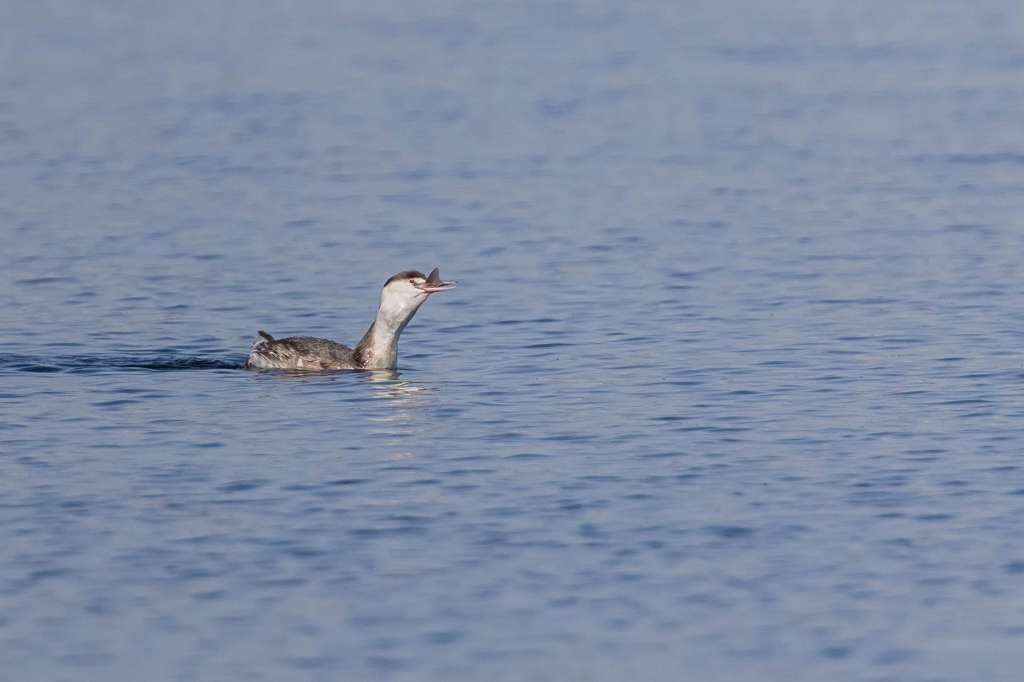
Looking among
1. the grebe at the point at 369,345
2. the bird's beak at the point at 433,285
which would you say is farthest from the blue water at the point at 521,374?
the bird's beak at the point at 433,285

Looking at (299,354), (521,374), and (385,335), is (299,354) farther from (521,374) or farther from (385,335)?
(521,374)

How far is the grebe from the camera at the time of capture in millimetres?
20938

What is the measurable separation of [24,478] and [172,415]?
2636mm

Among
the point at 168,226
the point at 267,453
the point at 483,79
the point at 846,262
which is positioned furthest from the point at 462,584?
the point at 483,79

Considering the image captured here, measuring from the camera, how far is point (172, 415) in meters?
19.0

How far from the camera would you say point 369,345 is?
70.0 feet

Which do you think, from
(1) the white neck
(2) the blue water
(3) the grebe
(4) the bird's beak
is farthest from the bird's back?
(4) the bird's beak

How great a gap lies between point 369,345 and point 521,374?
178 cm

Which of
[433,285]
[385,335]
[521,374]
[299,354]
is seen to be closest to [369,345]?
[385,335]

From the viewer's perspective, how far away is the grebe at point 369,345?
68.7ft

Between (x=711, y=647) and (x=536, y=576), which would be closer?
(x=711, y=647)

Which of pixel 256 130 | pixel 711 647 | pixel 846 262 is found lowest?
pixel 711 647

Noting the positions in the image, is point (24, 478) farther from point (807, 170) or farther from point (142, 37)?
point (142, 37)

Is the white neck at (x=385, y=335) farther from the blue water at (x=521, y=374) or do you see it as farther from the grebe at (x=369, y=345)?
the blue water at (x=521, y=374)
